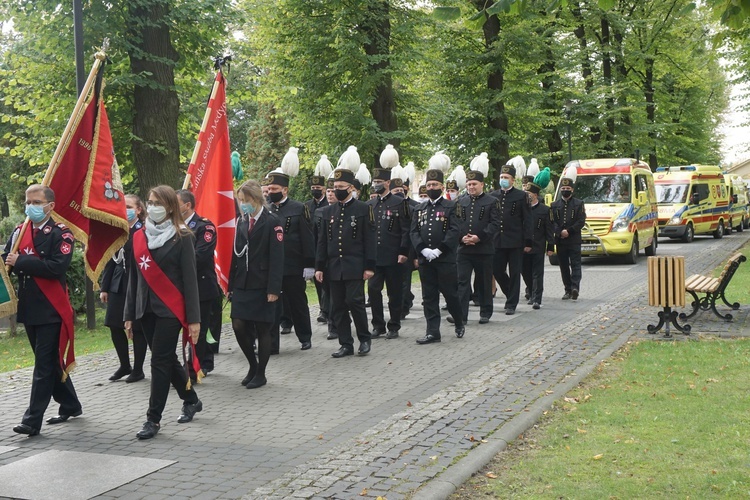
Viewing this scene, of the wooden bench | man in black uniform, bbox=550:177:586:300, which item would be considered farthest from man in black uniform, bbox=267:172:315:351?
man in black uniform, bbox=550:177:586:300

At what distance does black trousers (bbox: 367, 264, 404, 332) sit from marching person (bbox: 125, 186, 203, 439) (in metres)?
5.20

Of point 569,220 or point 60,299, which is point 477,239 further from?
point 60,299

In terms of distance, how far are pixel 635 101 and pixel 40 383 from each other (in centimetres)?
3743

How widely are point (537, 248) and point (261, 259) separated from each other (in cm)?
743

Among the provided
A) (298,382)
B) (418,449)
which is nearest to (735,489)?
(418,449)

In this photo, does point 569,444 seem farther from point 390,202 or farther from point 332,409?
point 390,202

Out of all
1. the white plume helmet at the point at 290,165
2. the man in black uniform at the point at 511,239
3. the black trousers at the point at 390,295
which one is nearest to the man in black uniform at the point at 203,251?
the white plume helmet at the point at 290,165

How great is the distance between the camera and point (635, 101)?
40.9m

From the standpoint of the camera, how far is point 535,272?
15.8 m

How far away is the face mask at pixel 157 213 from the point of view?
23.4 feet

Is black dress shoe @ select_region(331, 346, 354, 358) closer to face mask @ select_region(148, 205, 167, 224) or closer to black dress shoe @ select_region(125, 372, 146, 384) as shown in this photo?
black dress shoe @ select_region(125, 372, 146, 384)

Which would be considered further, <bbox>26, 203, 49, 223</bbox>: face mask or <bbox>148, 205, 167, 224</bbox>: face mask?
<bbox>26, 203, 49, 223</bbox>: face mask

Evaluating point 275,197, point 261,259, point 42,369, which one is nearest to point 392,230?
point 275,197

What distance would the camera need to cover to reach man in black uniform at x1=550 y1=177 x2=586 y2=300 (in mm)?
16609
